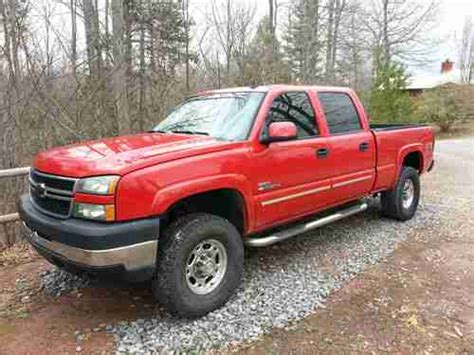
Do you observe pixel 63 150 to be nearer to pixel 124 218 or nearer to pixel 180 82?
pixel 124 218

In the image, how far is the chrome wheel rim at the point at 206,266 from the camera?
3.60 metres

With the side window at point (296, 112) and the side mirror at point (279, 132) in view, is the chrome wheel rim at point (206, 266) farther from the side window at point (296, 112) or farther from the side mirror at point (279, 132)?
the side window at point (296, 112)

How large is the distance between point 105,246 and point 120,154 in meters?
0.77

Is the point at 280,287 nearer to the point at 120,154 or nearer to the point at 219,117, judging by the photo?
the point at 219,117

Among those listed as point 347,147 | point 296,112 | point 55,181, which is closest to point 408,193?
point 347,147

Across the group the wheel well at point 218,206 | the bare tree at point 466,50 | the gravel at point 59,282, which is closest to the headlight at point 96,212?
the wheel well at point 218,206

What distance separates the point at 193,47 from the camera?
12.7 m

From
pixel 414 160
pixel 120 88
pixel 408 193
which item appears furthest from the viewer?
pixel 120 88

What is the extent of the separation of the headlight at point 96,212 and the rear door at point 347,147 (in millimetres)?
2771

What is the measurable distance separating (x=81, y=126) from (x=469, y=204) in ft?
24.2

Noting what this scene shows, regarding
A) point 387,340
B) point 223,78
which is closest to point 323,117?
point 387,340

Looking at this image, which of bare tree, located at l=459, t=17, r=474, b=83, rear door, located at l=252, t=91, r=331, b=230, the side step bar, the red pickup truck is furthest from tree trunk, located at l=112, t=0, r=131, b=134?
bare tree, located at l=459, t=17, r=474, b=83

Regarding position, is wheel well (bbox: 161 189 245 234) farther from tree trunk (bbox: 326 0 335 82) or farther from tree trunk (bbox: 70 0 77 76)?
tree trunk (bbox: 326 0 335 82)

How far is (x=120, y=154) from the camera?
337 cm
